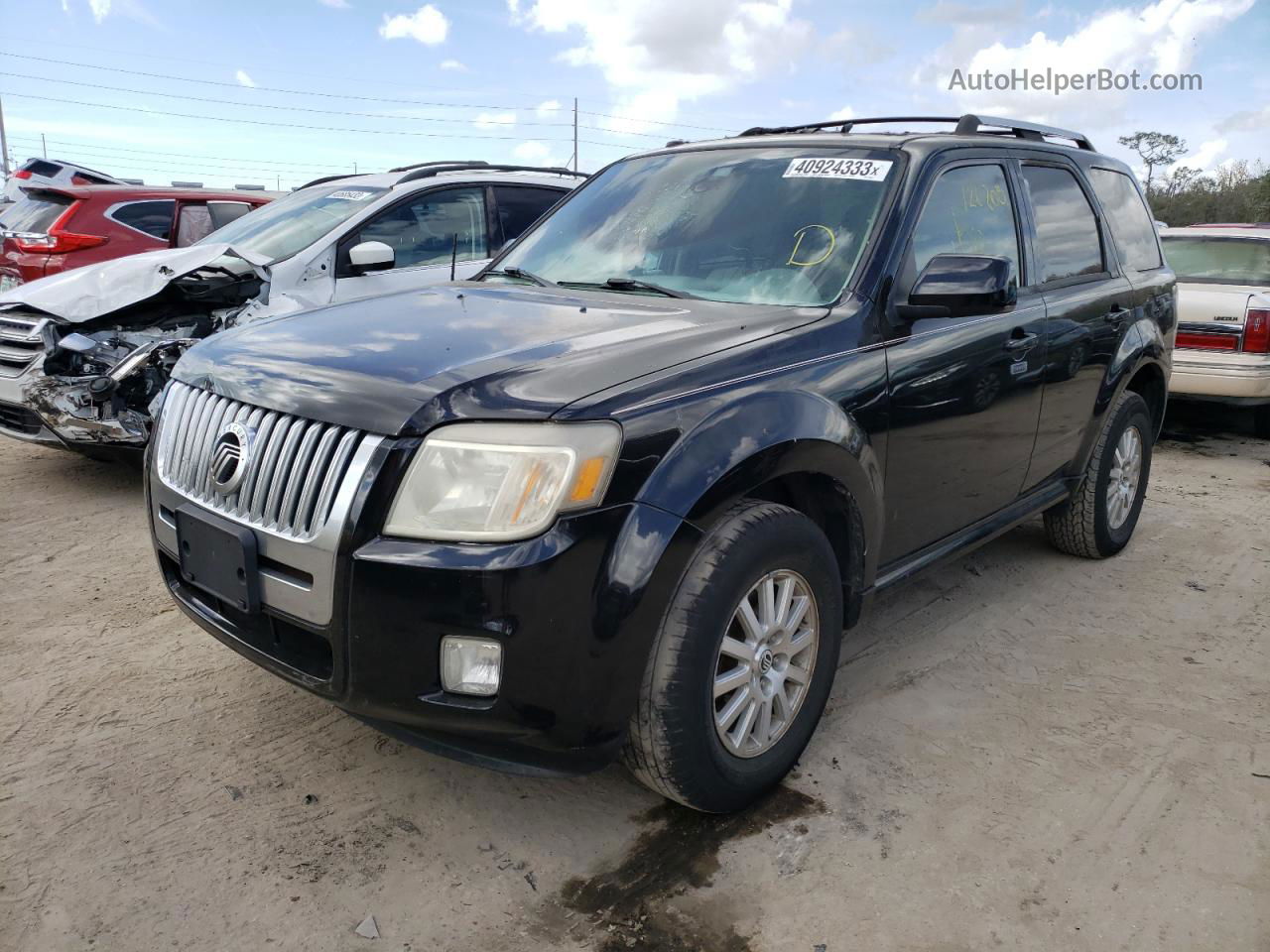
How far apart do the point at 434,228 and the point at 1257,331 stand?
5.84 metres

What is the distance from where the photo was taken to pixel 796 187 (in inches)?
133

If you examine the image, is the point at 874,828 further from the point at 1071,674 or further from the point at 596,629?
the point at 1071,674

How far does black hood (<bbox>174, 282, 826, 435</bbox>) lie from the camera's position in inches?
89.0

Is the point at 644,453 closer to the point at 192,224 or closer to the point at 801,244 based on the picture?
the point at 801,244

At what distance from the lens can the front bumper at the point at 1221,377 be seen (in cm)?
727

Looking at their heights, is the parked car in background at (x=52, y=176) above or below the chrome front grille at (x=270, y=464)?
above

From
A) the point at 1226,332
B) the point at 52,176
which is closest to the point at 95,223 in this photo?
the point at 52,176

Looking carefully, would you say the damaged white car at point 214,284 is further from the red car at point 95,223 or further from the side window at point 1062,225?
the side window at point 1062,225

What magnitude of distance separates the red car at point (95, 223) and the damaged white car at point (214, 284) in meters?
1.36

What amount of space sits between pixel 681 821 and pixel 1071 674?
1775 mm

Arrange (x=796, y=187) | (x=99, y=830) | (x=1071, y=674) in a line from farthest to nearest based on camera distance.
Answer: (x=1071, y=674) < (x=796, y=187) < (x=99, y=830)

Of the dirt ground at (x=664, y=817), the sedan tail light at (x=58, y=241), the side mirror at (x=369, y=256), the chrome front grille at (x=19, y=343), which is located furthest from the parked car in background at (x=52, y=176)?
the dirt ground at (x=664, y=817)

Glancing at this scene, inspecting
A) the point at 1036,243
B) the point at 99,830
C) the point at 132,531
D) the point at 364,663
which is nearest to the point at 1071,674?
the point at 1036,243

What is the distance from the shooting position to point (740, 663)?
8.56 ft
